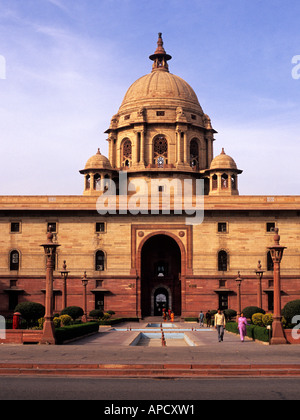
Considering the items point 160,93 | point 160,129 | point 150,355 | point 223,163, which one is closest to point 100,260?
point 223,163

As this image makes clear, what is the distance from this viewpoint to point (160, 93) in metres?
64.1

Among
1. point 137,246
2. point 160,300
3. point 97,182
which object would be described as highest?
point 97,182

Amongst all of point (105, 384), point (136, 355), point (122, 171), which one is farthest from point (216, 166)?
point (105, 384)

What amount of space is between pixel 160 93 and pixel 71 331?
42404 mm

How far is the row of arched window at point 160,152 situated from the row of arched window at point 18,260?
14.4 m

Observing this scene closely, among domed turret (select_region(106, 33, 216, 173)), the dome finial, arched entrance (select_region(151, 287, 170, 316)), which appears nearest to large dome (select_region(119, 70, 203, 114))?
domed turret (select_region(106, 33, 216, 173))

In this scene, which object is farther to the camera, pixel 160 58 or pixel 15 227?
pixel 160 58

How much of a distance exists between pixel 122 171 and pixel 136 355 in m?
43.1

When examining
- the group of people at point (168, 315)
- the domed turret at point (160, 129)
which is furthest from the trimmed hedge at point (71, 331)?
the domed turret at point (160, 129)

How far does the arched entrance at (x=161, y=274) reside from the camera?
5566 centimetres

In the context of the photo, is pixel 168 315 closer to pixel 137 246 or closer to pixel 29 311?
pixel 137 246

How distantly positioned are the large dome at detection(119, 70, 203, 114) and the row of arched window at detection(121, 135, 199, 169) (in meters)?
4.03
